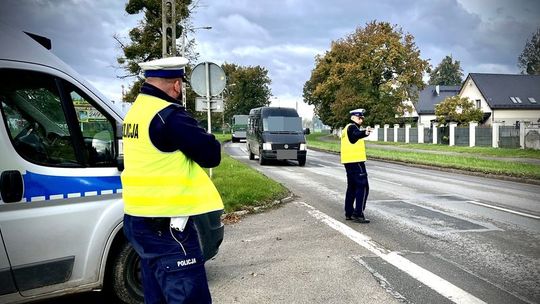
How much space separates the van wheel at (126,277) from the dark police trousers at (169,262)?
4.21 feet

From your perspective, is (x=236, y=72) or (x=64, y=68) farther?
(x=236, y=72)

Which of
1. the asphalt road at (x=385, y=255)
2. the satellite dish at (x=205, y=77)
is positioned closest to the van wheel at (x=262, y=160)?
the satellite dish at (x=205, y=77)

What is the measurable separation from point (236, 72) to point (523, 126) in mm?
64385

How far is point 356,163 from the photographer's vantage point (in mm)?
7355

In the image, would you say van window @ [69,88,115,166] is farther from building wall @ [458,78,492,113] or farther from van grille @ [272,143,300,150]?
building wall @ [458,78,492,113]

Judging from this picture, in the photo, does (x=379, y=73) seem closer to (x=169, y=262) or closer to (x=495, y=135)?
(x=495, y=135)

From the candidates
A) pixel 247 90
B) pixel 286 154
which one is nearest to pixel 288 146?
pixel 286 154

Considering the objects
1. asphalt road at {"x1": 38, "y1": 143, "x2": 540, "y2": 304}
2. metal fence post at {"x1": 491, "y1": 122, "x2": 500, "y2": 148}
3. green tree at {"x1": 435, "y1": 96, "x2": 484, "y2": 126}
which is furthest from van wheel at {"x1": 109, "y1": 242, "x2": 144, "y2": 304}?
green tree at {"x1": 435, "y1": 96, "x2": 484, "y2": 126}

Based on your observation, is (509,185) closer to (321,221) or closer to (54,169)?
(321,221)

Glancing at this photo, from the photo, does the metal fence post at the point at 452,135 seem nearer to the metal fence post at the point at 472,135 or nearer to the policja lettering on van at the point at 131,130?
the metal fence post at the point at 472,135

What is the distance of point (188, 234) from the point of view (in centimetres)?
255

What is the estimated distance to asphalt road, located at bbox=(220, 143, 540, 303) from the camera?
4.31 metres

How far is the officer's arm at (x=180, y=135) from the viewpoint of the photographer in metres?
2.40

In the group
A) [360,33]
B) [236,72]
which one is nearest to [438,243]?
[360,33]
